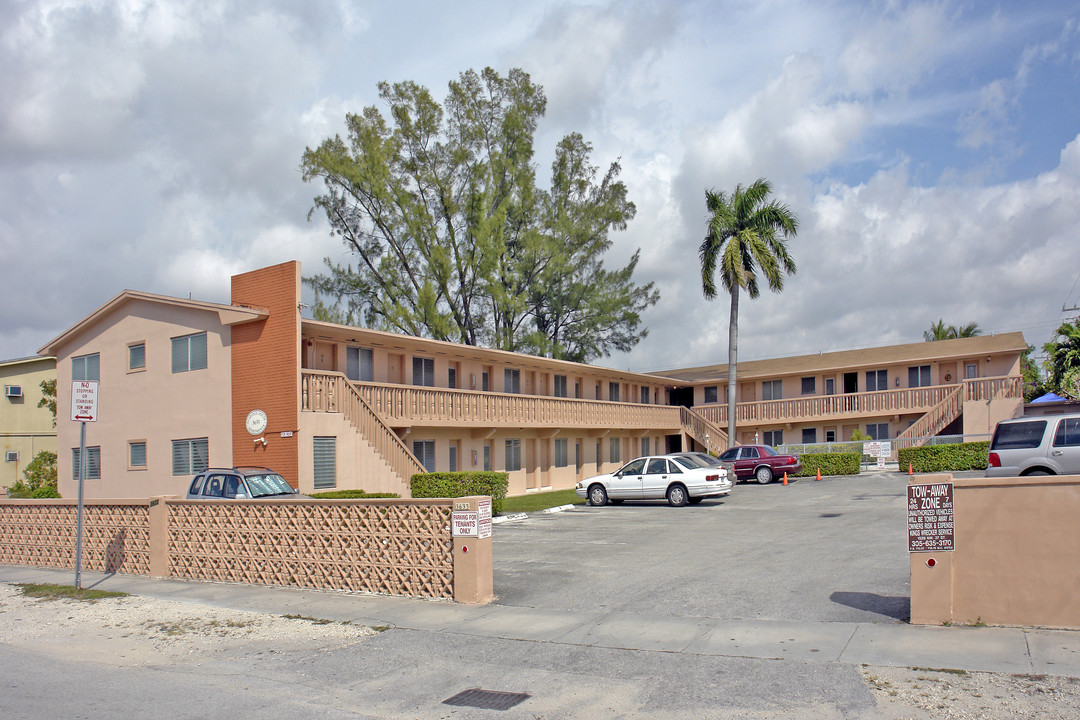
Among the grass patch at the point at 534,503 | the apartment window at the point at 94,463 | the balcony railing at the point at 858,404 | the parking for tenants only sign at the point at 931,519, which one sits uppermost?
the balcony railing at the point at 858,404

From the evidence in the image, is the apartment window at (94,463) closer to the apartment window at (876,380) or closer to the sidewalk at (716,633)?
the sidewalk at (716,633)

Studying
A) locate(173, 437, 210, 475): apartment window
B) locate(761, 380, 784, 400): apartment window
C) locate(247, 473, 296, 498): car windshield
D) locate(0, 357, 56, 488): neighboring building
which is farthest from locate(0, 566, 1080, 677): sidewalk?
locate(761, 380, 784, 400): apartment window

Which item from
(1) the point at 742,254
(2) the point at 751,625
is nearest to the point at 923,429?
(1) the point at 742,254

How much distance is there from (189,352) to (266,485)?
427 inches

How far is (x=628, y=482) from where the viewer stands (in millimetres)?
25828

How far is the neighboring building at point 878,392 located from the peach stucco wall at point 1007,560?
104 ft

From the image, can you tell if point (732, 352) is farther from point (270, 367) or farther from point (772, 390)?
point (270, 367)

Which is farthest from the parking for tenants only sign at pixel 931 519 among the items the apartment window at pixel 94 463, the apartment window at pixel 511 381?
the apartment window at pixel 511 381

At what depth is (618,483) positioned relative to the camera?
26062 millimetres

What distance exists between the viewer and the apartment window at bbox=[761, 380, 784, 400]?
49.3m

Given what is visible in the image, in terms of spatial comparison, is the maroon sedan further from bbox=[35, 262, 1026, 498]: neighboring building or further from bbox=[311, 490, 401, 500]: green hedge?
bbox=[311, 490, 401, 500]: green hedge

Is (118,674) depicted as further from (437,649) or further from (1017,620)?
(1017,620)

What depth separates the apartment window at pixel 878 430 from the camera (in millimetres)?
43875

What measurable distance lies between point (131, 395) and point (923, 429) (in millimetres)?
33418
